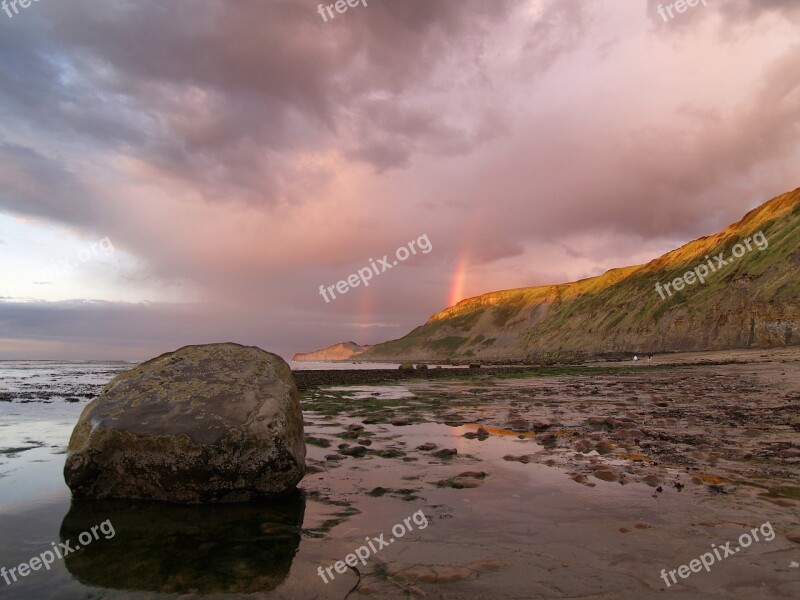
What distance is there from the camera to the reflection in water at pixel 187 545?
3.98m

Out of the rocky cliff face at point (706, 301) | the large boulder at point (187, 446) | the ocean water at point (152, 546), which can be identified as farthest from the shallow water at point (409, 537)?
the rocky cliff face at point (706, 301)

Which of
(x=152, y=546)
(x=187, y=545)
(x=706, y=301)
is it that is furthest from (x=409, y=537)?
(x=706, y=301)

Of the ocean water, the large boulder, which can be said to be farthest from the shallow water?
the large boulder

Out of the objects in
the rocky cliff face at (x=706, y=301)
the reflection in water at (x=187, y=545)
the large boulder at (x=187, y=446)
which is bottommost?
the reflection in water at (x=187, y=545)

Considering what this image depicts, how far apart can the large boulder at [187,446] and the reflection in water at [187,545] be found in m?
0.21

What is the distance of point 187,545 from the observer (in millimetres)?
4793

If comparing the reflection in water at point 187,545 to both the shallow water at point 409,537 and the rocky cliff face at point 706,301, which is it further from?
the rocky cliff face at point 706,301

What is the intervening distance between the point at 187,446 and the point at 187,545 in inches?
66.7

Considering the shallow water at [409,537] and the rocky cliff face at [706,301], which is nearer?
the shallow water at [409,537]

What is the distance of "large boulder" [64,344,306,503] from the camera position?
245 inches

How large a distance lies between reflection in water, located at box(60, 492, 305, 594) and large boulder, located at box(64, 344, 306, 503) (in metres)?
0.21

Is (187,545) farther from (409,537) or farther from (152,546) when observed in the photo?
(409,537)

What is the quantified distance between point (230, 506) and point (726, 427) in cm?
1092

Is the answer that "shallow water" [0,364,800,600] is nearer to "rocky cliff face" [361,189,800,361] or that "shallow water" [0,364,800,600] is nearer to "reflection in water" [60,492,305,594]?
"reflection in water" [60,492,305,594]
